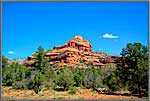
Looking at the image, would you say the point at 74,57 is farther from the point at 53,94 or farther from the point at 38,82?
the point at 53,94

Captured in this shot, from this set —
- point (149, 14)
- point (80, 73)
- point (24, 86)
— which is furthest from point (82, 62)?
point (149, 14)

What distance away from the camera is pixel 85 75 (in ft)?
26.7

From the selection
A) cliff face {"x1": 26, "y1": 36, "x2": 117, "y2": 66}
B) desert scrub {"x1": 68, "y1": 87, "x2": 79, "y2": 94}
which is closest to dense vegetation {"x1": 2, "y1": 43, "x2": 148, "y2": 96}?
desert scrub {"x1": 68, "y1": 87, "x2": 79, "y2": 94}

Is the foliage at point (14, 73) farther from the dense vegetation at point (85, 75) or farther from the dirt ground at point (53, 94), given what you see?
the dirt ground at point (53, 94)

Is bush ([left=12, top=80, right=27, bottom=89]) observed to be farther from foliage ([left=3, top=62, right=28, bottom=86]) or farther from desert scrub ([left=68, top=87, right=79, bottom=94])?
desert scrub ([left=68, top=87, right=79, bottom=94])

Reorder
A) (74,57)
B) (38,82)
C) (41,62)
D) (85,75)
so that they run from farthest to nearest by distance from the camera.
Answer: (85,75) → (41,62) → (74,57) → (38,82)

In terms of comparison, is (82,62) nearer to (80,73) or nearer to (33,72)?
(80,73)

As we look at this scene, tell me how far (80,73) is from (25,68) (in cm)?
145

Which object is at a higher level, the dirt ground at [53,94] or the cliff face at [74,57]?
the cliff face at [74,57]

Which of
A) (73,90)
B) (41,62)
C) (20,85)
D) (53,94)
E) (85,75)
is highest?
(41,62)

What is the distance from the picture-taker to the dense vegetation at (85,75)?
7042mm

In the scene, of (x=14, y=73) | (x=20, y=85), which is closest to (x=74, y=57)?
(x=20, y=85)

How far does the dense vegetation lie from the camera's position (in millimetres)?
7042

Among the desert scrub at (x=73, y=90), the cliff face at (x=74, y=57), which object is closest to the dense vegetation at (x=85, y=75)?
the desert scrub at (x=73, y=90)
